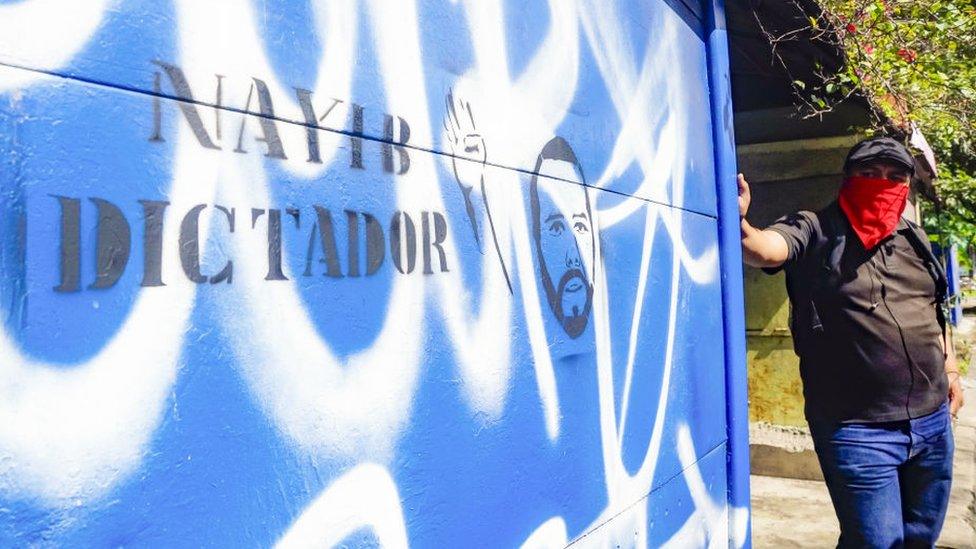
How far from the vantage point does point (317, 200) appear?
136 centimetres

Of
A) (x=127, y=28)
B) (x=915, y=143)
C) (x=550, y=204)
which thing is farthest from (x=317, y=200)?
(x=915, y=143)

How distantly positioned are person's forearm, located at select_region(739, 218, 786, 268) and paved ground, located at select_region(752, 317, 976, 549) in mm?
2134

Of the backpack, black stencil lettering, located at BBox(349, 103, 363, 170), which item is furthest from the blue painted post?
black stencil lettering, located at BBox(349, 103, 363, 170)

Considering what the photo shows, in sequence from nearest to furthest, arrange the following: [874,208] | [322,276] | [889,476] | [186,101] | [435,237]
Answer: [186,101]
[322,276]
[435,237]
[889,476]
[874,208]

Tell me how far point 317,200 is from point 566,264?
34.1 inches

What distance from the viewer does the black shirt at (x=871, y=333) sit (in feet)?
9.41

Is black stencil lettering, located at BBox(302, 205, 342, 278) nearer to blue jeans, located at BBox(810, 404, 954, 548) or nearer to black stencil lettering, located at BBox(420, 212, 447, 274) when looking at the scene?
black stencil lettering, located at BBox(420, 212, 447, 274)

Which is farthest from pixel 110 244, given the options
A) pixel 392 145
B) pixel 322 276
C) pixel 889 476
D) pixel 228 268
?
pixel 889 476

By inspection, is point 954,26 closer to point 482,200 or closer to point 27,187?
point 482,200

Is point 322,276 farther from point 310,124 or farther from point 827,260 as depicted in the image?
point 827,260

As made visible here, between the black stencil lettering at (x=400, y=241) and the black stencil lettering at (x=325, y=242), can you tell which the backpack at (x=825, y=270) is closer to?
the black stencil lettering at (x=400, y=241)

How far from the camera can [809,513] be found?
4.90 m

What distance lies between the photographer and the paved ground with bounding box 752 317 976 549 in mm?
4457

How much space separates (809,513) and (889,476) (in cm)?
222
